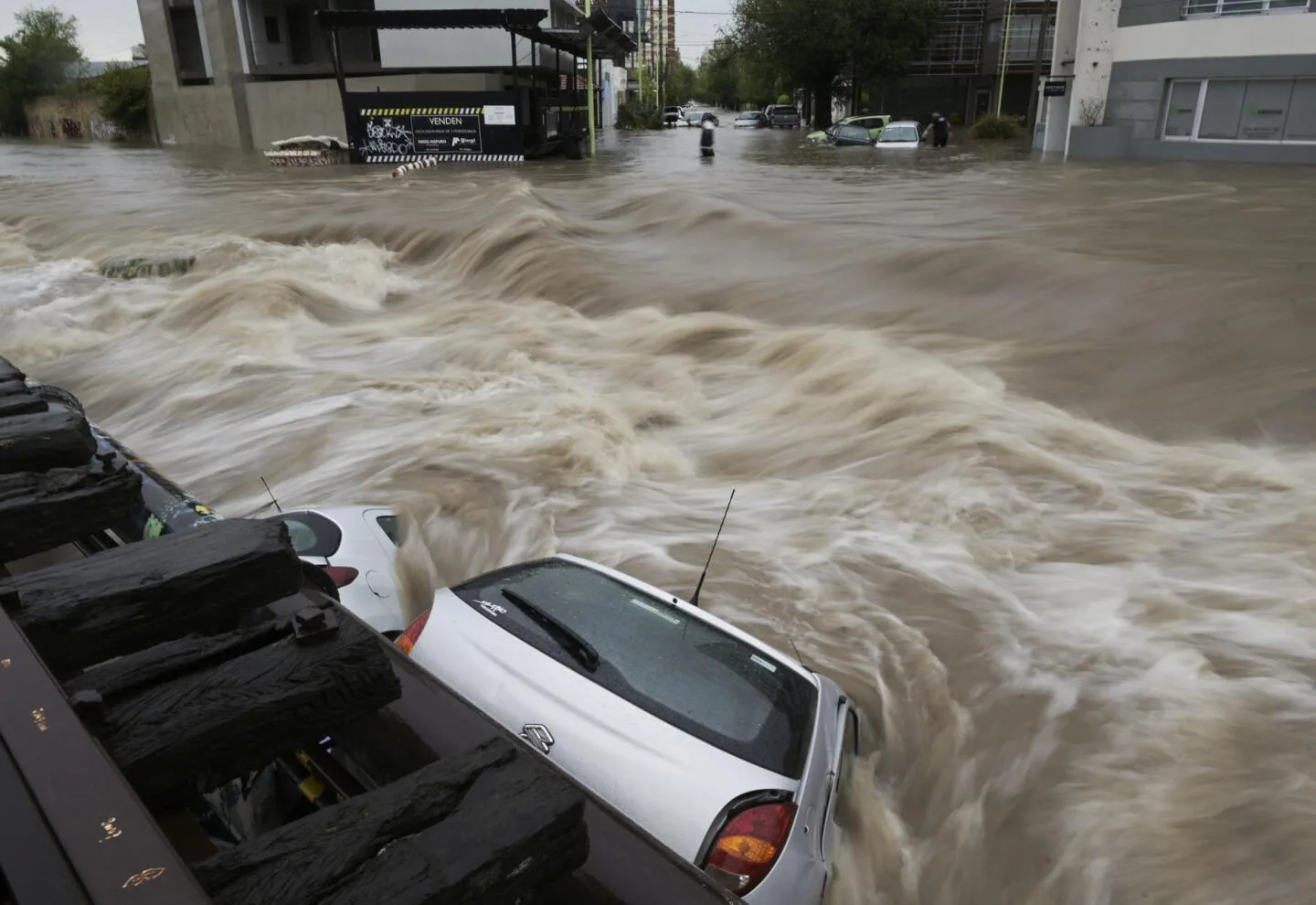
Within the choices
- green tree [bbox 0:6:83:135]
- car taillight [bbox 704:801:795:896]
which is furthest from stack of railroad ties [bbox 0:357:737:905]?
green tree [bbox 0:6:83:135]

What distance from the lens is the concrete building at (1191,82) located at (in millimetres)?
20266

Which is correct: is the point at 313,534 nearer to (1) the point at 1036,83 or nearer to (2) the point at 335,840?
(2) the point at 335,840

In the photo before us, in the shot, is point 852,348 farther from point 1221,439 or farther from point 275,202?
point 275,202

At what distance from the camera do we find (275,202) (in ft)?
64.4

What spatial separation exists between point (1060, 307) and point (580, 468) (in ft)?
18.0

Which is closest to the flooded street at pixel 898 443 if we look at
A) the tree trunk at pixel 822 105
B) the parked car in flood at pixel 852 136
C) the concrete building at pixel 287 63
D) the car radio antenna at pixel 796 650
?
the car radio antenna at pixel 796 650

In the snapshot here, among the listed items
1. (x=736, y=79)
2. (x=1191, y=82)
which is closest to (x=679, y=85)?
(x=736, y=79)

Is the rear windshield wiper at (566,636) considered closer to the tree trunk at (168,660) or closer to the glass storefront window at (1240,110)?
the tree trunk at (168,660)

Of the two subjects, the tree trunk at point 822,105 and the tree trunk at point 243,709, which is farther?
the tree trunk at point 822,105

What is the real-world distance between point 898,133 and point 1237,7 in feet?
32.8

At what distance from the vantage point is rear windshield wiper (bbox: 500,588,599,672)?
3229 millimetres

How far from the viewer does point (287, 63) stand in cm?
4409

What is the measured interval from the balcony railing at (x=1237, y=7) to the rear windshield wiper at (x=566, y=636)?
78.0 feet

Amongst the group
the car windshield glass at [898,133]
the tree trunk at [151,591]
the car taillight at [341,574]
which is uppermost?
the car windshield glass at [898,133]
